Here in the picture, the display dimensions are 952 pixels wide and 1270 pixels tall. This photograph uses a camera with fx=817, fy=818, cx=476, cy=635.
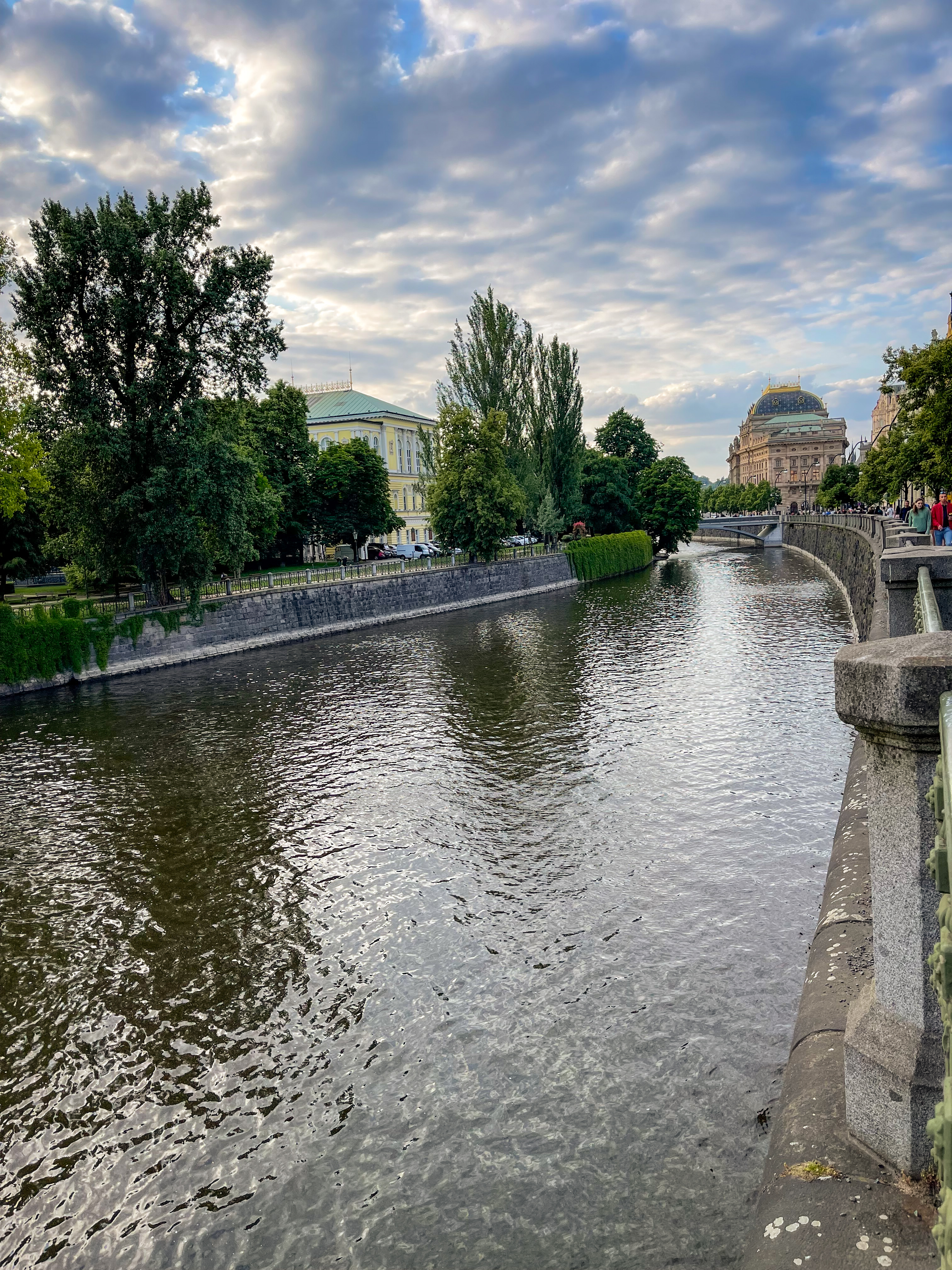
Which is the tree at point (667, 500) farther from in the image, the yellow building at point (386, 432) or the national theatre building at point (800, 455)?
the national theatre building at point (800, 455)

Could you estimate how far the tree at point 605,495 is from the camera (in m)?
72.4

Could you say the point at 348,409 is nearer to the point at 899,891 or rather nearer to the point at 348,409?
the point at 348,409

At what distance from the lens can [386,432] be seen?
323 ft

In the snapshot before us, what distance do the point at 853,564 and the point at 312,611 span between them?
2698 centimetres

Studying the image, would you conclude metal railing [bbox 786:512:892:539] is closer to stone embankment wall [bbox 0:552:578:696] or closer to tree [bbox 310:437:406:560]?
stone embankment wall [bbox 0:552:578:696]

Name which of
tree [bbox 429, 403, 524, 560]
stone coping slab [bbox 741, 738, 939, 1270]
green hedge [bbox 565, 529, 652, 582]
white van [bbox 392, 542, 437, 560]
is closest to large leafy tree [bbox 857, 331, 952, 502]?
tree [bbox 429, 403, 524, 560]

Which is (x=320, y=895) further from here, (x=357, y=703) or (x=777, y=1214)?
(x=357, y=703)

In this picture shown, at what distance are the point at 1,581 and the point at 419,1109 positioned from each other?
46.4 m

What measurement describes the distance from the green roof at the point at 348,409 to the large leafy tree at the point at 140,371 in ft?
217

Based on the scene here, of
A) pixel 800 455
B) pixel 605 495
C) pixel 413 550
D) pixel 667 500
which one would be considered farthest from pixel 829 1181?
pixel 800 455

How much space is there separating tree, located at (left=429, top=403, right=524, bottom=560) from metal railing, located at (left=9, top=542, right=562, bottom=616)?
1725 millimetres

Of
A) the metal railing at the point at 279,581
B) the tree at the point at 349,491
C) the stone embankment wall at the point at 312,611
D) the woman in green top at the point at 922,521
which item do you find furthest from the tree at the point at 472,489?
the woman in green top at the point at 922,521

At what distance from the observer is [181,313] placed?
30625mm

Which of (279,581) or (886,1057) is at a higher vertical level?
(279,581)
